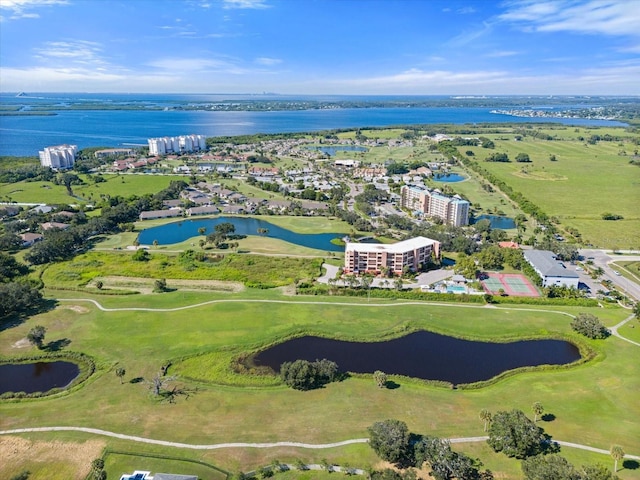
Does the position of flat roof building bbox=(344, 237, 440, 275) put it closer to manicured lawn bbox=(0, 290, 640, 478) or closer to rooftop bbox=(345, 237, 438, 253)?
rooftop bbox=(345, 237, 438, 253)

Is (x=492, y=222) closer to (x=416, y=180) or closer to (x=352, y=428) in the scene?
(x=416, y=180)

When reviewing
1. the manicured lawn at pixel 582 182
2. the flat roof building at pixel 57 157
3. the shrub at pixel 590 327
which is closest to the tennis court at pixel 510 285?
the shrub at pixel 590 327

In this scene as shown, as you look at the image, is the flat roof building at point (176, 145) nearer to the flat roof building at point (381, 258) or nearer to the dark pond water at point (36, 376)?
the flat roof building at point (381, 258)

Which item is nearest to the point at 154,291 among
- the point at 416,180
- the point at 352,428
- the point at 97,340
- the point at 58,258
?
the point at 97,340

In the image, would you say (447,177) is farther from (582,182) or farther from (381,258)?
(381,258)

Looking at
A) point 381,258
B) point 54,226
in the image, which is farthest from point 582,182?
point 54,226
